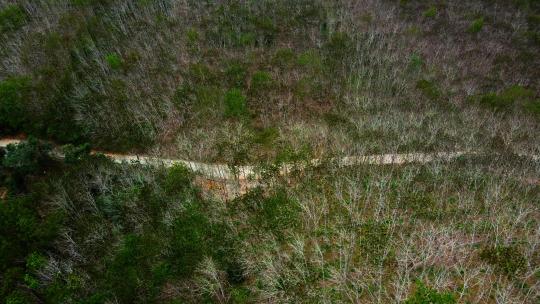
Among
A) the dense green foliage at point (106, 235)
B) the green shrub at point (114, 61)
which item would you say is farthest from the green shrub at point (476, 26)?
the green shrub at point (114, 61)

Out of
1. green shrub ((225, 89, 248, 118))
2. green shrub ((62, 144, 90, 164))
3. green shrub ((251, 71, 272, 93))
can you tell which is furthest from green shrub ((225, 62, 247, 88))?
green shrub ((62, 144, 90, 164))

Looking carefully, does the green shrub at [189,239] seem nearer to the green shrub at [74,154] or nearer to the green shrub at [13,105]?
the green shrub at [74,154]

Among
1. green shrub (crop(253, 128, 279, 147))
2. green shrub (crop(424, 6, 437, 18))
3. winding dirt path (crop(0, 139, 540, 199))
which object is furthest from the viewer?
green shrub (crop(424, 6, 437, 18))

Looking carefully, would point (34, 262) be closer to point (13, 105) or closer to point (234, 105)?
point (234, 105)

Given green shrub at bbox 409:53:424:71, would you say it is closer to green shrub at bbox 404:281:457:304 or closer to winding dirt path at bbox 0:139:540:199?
winding dirt path at bbox 0:139:540:199

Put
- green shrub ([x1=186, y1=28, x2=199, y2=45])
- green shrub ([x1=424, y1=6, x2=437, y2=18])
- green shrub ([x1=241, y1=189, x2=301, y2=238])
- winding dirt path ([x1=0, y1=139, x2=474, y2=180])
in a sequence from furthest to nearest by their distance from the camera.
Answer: green shrub ([x1=424, y1=6, x2=437, y2=18]) → green shrub ([x1=186, y1=28, x2=199, y2=45]) → winding dirt path ([x1=0, y1=139, x2=474, y2=180]) → green shrub ([x1=241, y1=189, x2=301, y2=238])

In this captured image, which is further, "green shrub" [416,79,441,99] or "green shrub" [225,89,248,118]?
"green shrub" [416,79,441,99]
